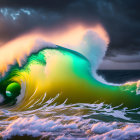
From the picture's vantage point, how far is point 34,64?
4.34 m

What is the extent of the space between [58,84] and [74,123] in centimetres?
162

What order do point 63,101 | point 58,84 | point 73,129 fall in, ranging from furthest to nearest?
point 58,84, point 63,101, point 73,129

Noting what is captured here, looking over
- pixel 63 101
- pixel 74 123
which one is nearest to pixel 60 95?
pixel 63 101

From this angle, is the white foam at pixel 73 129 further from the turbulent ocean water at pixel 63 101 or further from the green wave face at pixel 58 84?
the green wave face at pixel 58 84

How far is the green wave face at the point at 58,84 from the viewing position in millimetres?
3809

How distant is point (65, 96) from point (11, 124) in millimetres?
1593

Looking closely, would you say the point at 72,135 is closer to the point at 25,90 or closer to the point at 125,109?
the point at 125,109

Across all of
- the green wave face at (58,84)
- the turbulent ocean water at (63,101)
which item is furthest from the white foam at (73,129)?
the green wave face at (58,84)

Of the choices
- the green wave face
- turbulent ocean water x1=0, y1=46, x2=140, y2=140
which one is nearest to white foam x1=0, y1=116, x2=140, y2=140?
turbulent ocean water x1=0, y1=46, x2=140, y2=140

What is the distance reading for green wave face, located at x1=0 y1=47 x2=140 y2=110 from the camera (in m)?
3.81

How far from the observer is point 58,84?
13.8 feet

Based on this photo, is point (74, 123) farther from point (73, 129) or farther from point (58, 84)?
point (58, 84)

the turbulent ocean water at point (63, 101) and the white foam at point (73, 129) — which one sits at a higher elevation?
the turbulent ocean water at point (63, 101)

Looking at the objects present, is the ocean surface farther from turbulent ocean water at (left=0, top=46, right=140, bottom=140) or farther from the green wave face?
the green wave face
